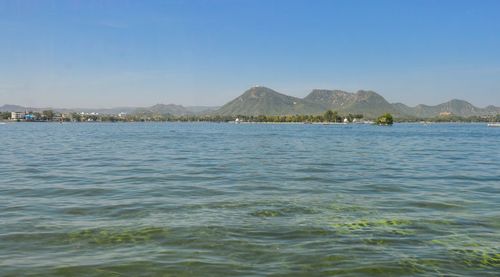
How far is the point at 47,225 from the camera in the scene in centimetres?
1752

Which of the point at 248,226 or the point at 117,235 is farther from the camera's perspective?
the point at 248,226

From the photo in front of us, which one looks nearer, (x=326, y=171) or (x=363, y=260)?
(x=363, y=260)

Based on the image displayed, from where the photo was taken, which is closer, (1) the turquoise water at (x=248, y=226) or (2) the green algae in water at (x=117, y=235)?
(1) the turquoise water at (x=248, y=226)

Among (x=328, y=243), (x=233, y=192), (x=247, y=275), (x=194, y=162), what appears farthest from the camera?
(x=194, y=162)

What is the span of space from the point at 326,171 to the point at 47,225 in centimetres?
2588

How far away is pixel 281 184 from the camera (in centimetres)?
2991

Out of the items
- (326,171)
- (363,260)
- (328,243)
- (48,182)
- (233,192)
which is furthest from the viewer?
(326,171)

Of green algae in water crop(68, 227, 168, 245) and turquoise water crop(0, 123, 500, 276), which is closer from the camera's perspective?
turquoise water crop(0, 123, 500, 276)

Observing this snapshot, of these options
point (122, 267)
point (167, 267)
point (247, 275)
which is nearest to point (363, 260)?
point (247, 275)

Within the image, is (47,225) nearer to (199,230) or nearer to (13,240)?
(13,240)

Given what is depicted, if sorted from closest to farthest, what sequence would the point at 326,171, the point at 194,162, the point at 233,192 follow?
the point at 233,192 → the point at 326,171 → the point at 194,162

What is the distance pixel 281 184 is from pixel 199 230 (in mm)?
13967

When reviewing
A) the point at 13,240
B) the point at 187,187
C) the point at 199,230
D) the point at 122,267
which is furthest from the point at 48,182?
the point at 122,267

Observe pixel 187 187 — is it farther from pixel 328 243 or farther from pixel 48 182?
pixel 328 243
